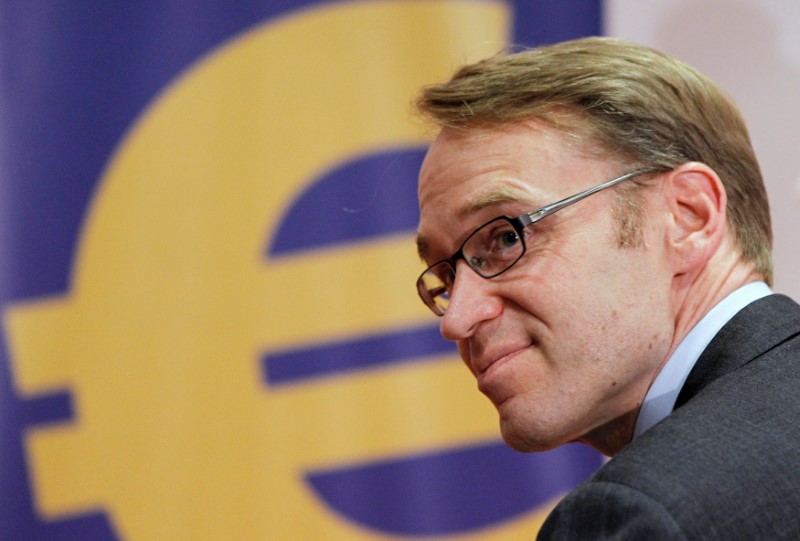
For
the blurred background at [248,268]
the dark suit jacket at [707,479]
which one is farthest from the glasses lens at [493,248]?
the blurred background at [248,268]

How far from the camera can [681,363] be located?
1271 millimetres

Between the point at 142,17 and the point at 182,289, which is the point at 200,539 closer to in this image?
the point at 182,289

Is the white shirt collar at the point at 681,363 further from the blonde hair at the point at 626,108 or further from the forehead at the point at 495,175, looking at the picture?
the forehead at the point at 495,175

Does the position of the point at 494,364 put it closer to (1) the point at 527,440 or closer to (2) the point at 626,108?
(1) the point at 527,440

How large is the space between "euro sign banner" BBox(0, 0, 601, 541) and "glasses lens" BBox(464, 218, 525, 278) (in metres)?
1.12

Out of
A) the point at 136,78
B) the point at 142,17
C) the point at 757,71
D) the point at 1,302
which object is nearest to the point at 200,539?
the point at 1,302

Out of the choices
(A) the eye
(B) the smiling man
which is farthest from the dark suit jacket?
(A) the eye

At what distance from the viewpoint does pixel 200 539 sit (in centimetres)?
237

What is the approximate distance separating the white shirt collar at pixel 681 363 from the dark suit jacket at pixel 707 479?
176 millimetres

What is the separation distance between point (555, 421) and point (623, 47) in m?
0.58

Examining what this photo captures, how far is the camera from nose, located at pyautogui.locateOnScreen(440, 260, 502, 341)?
132 cm

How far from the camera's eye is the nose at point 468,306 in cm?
132

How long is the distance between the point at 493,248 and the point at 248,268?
1.21 m

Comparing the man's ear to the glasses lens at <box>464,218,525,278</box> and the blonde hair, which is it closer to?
the blonde hair
